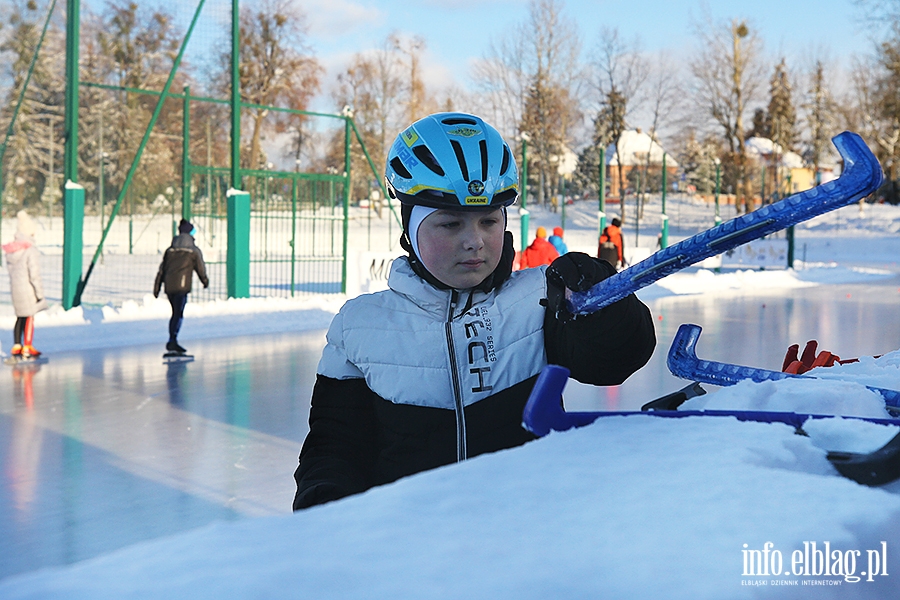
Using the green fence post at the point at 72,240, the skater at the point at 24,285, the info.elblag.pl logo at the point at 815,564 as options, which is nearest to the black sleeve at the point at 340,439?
the info.elblag.pl logo at the point at 815,564

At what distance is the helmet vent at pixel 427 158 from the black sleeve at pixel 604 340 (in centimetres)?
→ 38

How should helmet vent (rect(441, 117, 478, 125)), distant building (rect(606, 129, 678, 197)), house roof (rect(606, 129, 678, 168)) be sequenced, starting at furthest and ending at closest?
house roof (rect(606, 129, 678, 168)), distant building (rect(606, 129, 678, 197)), helmet vent (rect(441, 117, 478, 125))

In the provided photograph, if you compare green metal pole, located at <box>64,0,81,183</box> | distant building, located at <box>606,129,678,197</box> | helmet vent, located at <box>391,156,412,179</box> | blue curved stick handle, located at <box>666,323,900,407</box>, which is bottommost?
blue curved stick handle, located at <box>666,323,900,407</box>

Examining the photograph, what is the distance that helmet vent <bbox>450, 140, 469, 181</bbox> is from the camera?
6.26 feet

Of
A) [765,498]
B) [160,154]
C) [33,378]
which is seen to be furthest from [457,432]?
[160,154]

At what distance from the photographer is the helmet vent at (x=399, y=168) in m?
A: 1.97

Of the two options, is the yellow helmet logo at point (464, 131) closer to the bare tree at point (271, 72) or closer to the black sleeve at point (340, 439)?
the black sleeve at point (340, 439)

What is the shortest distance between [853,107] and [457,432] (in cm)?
5373

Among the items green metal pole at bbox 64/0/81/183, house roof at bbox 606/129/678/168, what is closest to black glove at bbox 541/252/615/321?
green metal pole at bbox 64/0/81/183

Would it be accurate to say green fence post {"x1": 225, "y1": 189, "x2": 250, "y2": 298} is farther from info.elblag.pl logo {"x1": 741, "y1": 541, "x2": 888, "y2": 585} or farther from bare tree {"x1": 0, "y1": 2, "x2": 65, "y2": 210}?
info.elblag.pl logo {"x1": 741, "y1": 541, "x2": 888, "y2": 585}

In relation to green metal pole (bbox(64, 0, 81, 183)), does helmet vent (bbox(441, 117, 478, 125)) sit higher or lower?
lower

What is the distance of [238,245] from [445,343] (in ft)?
45.1

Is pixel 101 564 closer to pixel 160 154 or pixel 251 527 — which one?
pixel 251 527

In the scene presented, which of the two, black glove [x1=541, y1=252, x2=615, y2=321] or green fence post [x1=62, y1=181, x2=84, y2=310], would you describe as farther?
green fence post [x1=62, y1=181, x2=84, y2=310]
